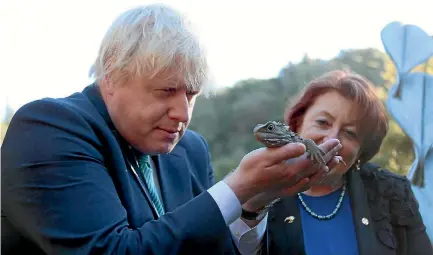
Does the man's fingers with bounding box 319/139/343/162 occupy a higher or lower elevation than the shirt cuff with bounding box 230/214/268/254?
higher

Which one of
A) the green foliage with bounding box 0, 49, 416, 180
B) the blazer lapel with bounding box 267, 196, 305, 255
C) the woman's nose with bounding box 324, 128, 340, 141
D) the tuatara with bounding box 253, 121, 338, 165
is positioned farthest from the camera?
the green foliage with bounding box 0, 49, 416, 180

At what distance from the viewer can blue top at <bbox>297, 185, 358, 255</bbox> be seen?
4.95 feet

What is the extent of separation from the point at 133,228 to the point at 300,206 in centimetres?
71

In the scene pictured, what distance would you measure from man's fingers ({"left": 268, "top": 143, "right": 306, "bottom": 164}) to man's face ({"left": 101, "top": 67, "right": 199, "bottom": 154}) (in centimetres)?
20

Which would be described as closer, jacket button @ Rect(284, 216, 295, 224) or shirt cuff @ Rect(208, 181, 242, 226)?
shirt cuff @ Rect(208, 181, 242, 226)

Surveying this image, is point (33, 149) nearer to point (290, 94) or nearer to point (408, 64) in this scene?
point (290, 94)

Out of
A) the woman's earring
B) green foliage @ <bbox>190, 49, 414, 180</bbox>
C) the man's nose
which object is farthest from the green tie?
the woman's earring

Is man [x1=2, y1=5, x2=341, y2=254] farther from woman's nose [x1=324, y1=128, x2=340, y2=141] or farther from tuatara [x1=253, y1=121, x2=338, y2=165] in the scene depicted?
woman's nose [x1=324, y1=128, x2=340, y2=141]

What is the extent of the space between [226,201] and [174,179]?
281 mm

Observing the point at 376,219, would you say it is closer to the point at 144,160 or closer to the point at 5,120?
the point at 144,160

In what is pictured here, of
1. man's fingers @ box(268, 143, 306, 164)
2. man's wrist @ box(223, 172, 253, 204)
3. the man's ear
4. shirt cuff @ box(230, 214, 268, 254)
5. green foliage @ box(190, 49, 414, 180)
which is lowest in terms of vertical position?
shirt cuff @ box(230, 214, 268, 254)

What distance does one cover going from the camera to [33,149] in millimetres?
909

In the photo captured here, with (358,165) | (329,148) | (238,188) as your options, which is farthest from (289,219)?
(238,188)

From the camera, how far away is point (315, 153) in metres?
1.02
